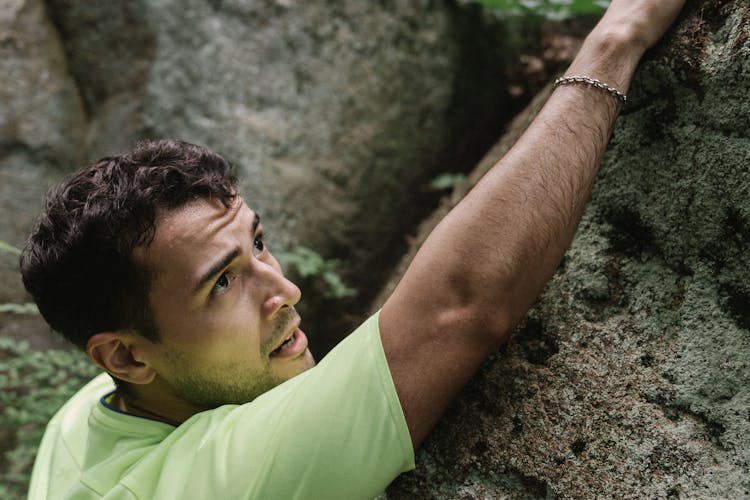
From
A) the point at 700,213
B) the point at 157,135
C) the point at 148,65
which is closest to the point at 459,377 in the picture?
the point at 700,213

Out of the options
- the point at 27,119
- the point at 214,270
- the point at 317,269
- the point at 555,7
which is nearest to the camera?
the point at 214,270

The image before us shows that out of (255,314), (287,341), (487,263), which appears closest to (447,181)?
(287,341)

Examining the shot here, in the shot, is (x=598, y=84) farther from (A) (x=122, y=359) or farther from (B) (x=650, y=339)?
(A) (x=122, y=359)

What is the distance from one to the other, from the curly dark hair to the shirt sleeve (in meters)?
0.67

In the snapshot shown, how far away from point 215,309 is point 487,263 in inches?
41.5

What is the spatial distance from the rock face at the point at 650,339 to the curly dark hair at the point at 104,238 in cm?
122

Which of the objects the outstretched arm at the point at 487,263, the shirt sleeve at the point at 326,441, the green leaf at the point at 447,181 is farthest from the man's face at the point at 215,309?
the green leaf at the point at 447,181

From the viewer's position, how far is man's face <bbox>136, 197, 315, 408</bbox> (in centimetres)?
218

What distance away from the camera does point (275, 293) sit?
233 centimetres

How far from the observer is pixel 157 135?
4.62 metres

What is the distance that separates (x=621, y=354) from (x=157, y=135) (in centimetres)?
386

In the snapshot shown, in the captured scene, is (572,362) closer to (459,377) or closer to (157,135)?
(459,377)

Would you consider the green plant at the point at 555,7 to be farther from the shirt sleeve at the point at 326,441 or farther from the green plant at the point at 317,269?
the shirt sleeve at the point at 326,441

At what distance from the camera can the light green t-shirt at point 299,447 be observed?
170cm
